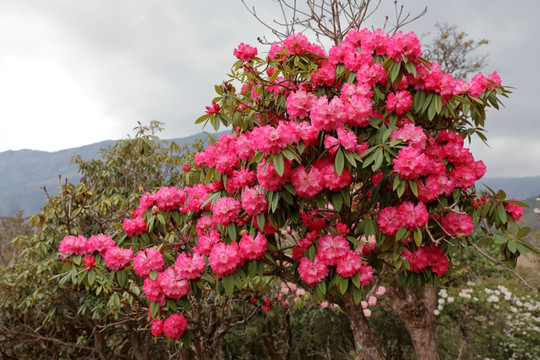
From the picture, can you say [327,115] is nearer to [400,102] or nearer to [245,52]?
[400,102]

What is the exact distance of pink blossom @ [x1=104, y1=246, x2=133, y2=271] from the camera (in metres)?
2.09

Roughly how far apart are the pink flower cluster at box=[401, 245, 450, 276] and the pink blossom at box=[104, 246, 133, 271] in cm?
156

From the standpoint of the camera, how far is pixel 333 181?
5.58ft

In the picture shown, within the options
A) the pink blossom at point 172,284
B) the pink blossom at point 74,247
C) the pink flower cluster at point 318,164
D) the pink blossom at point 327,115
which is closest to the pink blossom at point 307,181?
the pink flower cluster at point 318,164

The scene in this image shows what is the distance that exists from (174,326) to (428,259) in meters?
1.46

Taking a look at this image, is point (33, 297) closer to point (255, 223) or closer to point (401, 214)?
point (255, 223)

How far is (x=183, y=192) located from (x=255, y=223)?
1.77 feet

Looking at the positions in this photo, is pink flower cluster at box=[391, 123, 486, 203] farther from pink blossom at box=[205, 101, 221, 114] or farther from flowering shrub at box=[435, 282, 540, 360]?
flowering shrub at box=[435, 282, 540, 360]

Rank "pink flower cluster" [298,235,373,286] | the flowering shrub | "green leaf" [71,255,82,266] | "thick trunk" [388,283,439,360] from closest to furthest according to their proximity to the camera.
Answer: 1. "pink flower cluster" [298,235,373,286]
2. "green leaf" [71,255,82,266]
3. "thick trunk" [388,283,439,360]
4. the flowering shrub

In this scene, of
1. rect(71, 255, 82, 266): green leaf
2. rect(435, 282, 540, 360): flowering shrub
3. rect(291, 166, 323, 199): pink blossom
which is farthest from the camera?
rect(435, 282, 540, 360): flowering shrub

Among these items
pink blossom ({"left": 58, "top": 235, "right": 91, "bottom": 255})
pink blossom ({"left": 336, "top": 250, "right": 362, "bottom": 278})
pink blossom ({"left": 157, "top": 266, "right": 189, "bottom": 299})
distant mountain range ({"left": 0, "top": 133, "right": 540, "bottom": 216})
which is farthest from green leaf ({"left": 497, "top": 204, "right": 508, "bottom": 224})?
distant mountain range ({"left": 0, "top": 133, "right": 540, "bottom": 216})

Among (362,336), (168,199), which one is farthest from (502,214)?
(168,199)

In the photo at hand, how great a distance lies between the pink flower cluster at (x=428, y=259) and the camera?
197 cm

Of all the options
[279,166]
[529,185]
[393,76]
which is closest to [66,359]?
[279,166]
